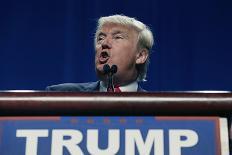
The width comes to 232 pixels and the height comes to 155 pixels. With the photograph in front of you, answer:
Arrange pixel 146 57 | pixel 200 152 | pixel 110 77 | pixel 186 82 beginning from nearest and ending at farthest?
pixel 200 152 < pixel 110 77 < pixel 146 57 < pixel 186 82

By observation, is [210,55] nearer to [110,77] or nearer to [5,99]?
[110,77]

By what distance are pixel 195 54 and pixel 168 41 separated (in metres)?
0.13

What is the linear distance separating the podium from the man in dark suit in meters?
0.60

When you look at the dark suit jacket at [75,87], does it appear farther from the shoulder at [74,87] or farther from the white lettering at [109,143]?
the white lettering at [109,143]

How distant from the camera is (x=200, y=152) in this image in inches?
18.5

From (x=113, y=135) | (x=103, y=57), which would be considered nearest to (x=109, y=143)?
(x=113, y=135)

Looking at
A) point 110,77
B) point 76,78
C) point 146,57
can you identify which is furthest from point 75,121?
point 76,78

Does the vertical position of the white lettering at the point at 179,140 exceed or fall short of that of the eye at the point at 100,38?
it falls short

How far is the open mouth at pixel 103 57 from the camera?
43.3 inches

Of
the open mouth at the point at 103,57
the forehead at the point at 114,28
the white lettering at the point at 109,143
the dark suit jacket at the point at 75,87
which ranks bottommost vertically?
the white lettering at the point at 109,143

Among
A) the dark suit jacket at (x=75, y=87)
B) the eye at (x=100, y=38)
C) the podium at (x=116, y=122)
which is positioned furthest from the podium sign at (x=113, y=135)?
the eye at (x=100, y=38)

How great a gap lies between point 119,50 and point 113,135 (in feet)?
2.24

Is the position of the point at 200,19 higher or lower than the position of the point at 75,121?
higher

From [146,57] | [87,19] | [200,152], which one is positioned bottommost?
[200,152]
